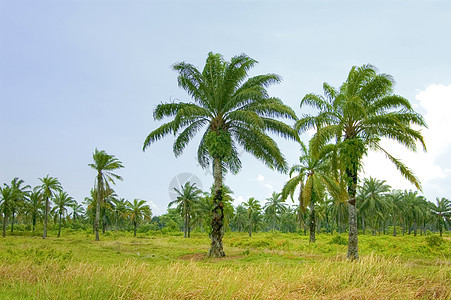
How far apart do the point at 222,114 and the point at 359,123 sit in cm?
856

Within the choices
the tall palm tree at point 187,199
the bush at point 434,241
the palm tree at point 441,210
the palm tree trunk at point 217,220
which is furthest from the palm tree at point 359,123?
the palm tree at point 441,210

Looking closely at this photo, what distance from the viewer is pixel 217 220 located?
22.0 m

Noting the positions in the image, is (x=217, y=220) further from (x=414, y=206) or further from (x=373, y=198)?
(x=414, y=206)

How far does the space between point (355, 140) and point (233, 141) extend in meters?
8.79

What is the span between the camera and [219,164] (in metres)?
22.8

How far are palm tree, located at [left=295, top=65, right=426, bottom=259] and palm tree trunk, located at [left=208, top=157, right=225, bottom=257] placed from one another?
6.10 metres

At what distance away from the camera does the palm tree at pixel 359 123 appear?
18938 mm

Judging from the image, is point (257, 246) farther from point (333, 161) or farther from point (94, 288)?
point (94, 288)

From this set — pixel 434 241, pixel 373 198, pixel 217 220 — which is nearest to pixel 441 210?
pixel 373 198

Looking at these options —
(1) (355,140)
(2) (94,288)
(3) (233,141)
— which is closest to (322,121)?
(1) (355,140)

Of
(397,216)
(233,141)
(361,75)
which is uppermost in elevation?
(361,75)

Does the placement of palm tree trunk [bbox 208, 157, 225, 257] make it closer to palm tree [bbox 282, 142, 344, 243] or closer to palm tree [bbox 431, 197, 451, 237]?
palm tree [bbox 282, 142, 344, 243]

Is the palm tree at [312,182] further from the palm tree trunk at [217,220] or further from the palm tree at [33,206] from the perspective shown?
the palm tree at [33,206]

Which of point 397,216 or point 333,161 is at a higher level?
point 333,161
